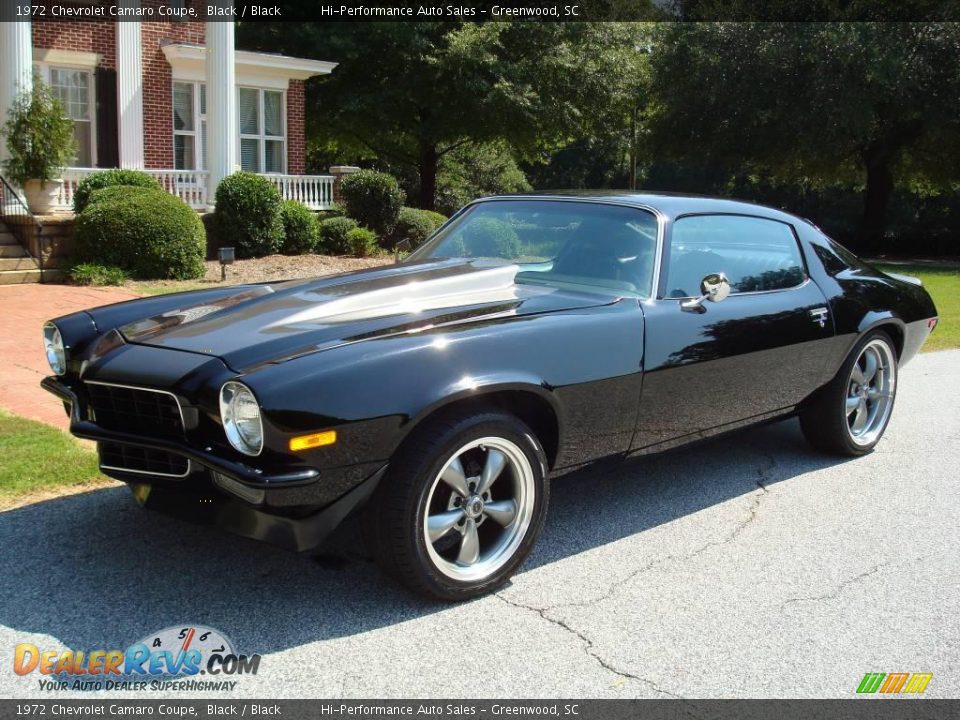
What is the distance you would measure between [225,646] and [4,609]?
866 mm

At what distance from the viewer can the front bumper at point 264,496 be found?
10.3 ft

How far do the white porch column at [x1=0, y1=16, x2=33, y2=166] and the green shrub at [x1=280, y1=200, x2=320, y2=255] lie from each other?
465cm

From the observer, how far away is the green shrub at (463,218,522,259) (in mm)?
4969

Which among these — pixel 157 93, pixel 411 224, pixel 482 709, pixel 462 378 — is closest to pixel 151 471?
pixel 462 378

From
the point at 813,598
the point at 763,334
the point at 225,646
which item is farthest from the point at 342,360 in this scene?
the point at 763,334

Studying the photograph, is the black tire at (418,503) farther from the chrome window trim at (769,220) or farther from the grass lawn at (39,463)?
the grass lawn at (39,463)

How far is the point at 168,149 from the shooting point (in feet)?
64.9

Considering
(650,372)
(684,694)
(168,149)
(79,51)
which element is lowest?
(684,694)

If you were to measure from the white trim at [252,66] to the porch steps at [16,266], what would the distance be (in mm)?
6794

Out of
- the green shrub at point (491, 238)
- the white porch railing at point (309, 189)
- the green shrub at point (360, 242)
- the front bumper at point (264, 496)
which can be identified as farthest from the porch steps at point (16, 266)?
the front bumper at point (264, 496)

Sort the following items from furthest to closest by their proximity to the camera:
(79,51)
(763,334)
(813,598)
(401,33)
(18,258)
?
(401,33) → (79,51) → (18,258) → (763,334) → (813,598)

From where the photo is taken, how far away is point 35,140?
14.9m

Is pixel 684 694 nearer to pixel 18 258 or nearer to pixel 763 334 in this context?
pixel 763 334

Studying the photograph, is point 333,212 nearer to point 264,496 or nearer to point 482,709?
point 264,496
